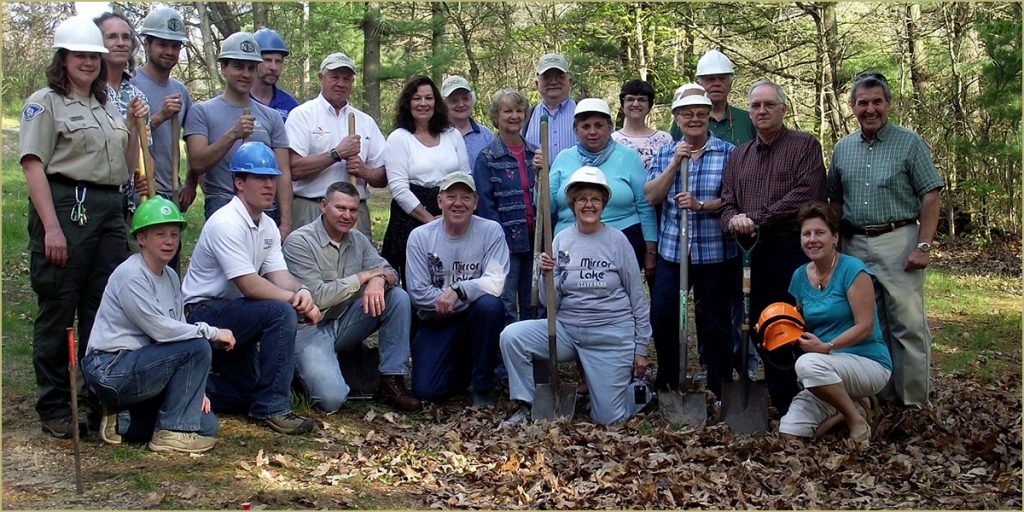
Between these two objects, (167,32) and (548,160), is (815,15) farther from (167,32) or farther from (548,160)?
(167,32)

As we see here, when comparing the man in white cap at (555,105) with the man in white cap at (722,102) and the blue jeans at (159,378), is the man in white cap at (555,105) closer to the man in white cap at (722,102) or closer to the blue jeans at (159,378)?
the man in white cap at (722,102)

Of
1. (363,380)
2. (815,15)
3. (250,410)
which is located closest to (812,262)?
(363,380)

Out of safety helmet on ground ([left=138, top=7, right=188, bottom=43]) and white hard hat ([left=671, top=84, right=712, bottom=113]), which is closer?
safety helmet on ground ([left=138, top=7, right=188, bottom=43])

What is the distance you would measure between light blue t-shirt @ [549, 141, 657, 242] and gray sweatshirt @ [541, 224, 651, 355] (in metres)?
0.29

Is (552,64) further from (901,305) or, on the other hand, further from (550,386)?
(901,305)

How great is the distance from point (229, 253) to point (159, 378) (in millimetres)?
923

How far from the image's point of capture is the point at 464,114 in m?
7.50

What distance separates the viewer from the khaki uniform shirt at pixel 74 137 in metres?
5.16

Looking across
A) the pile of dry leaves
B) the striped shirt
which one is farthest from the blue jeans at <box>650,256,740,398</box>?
the striped shirt

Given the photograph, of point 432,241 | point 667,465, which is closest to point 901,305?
point 667,465

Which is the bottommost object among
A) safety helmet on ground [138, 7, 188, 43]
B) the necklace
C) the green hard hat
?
the necklace

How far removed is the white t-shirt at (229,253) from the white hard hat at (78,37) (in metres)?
1.19

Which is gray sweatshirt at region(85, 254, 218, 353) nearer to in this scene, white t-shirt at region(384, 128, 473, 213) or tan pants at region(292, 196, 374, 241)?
tan pants at region(292, 196, 374, 241)

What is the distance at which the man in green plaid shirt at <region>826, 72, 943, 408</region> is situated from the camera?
6062mm
